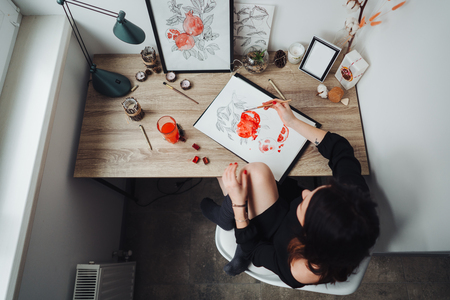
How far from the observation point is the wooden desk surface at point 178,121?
3.73 ft

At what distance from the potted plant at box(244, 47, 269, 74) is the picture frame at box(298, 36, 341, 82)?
19 centimetres

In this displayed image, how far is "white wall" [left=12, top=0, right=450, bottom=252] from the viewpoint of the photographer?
775mm

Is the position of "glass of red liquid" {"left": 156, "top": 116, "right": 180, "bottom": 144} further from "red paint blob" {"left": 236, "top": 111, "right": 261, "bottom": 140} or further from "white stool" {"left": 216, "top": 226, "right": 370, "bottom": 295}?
"white stool" {"left": 216, "top": 226, "right": 370, "bottom": 295}

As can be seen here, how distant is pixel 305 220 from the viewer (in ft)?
2.60

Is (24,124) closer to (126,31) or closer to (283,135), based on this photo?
(126,31)

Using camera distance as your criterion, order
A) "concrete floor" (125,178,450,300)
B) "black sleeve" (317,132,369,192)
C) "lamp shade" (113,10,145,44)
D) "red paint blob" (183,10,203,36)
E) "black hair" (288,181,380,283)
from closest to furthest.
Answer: "black hair" (288,181,380,283) → "lamp shade" (113,10,145,44) → "black sleeve" (317,132,369,192) → "red paint blob" (183,10,203,36) → "concrete floor" (125,178,450,300)

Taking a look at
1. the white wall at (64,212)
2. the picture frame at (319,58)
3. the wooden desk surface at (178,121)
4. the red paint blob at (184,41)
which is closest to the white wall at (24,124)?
the white wall at (64,212)

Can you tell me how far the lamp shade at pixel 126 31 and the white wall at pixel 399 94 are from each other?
286mm

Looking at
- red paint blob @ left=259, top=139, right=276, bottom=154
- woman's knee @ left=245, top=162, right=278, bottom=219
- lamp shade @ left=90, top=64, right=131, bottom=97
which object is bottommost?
woman's knee @ left=245, top=162, right=278, bottom=219

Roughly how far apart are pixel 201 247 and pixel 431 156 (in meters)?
1.51

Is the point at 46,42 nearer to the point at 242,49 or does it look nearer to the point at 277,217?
the point at 242,49

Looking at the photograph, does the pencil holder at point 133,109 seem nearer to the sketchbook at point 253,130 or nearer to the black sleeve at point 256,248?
the sketchbook at point 253,130

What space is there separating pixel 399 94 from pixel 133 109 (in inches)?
44.8

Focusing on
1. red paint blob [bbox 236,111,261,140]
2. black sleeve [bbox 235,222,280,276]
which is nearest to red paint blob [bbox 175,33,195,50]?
red paint blob [bbox 236,111,261,140]
